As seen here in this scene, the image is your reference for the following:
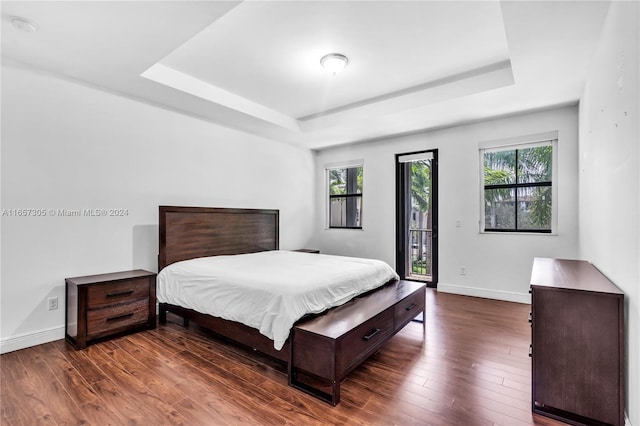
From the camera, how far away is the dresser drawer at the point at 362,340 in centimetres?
194

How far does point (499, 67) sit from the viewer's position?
310 centimetres

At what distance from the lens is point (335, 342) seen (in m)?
1.87

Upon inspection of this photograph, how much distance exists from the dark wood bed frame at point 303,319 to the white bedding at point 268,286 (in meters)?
0.09

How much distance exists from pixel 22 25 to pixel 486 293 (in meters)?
5.39

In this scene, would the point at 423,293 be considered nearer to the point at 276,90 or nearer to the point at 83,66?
the point at 276,90

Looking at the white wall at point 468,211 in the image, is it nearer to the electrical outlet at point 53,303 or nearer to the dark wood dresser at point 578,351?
the dark wood dresser at point 578,351

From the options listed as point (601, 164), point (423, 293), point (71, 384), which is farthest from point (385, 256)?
point (71, 384)

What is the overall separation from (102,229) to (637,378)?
4.09m

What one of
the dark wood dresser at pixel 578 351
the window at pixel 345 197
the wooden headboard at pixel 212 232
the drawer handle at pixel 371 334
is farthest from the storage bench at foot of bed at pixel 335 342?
the window at pixel 345 197

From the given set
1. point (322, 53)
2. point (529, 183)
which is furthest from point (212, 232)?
point (529, 183)

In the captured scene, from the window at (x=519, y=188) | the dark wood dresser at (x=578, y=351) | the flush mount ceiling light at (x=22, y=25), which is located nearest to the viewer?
the dark wood dresser at (x=578, y=351)

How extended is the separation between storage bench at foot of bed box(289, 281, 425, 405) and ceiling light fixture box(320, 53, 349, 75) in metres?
Answer: 2.18

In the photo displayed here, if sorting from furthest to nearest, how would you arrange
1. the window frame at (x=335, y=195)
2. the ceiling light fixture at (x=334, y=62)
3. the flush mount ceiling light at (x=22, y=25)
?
1. the window frame at (x=335, y=195)
2. the ceiling light fixture at (x=334, y=62)
3. the flush mount ceiling light at (x=22, y=25)

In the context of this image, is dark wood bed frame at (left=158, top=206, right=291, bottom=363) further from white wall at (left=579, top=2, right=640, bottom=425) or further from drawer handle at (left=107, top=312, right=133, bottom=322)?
white wall at (left=579, top=2, right=640, bottom=425)
